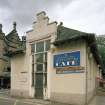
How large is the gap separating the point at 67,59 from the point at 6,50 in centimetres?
2914

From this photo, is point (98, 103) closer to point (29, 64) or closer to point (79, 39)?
point (79, 39)

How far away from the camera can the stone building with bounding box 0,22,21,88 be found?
43.4 metres

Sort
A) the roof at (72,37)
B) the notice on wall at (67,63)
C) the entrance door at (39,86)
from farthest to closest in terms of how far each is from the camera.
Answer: the entrance door at (39,86) < the notice on wall at (67,63) < the roof at (72,37)

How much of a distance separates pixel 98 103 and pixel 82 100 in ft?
5.50

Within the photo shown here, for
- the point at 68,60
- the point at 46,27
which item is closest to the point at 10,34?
the point at 46,27

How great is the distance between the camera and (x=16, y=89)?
24.7 m

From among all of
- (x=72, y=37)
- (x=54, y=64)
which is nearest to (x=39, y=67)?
(x=54, y=64)

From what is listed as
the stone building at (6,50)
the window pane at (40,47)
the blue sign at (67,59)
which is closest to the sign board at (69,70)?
the blue sign at (67,59)

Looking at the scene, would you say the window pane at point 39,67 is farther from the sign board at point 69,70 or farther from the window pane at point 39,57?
the sign board at point 69,70

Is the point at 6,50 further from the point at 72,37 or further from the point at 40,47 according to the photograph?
the point at 72,37

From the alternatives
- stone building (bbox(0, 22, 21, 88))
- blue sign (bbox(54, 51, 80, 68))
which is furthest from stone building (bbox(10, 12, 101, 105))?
stone building (bbox(0, 22, 21, 88))

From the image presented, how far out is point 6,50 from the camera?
153 ft

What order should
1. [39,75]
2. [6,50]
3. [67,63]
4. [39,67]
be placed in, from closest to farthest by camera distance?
[67,63] < [39,75] < [39,67] < [6,50]

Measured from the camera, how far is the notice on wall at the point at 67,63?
61.1 ft
